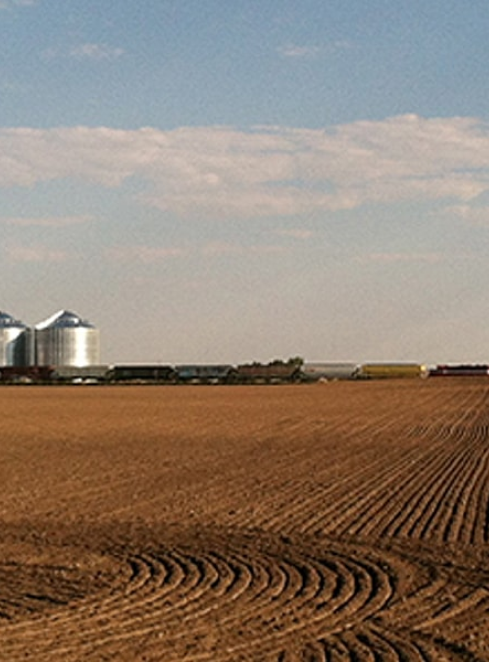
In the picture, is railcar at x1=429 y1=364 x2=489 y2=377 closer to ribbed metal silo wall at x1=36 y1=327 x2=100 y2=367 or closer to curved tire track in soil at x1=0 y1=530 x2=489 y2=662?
ribbed metal silo wall at x1=36 y1=327 x2=100 y2=367

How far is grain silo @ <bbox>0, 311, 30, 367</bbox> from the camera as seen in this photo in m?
135

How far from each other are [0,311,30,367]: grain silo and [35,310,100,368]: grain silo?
2.03 m

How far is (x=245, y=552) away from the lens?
42.4ft

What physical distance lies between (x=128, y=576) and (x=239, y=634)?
9.24 ft

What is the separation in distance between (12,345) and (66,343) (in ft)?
22.6

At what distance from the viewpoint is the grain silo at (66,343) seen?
439 feet

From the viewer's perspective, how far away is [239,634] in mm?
8953

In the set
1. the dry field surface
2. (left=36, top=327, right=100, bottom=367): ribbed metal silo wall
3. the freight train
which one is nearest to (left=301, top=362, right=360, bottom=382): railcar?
the freight train

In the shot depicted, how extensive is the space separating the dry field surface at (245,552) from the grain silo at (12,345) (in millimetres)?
108031

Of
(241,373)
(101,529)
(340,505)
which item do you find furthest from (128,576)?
(241,373)

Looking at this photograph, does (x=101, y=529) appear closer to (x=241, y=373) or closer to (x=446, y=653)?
(x=446, y=653)

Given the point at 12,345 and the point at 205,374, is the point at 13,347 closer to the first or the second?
the point at 12,345

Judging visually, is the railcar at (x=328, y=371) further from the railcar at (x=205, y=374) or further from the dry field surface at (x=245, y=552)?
the dry field surface at (x=245, y=552)

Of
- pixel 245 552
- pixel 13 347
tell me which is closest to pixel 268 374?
pixel 13 347
